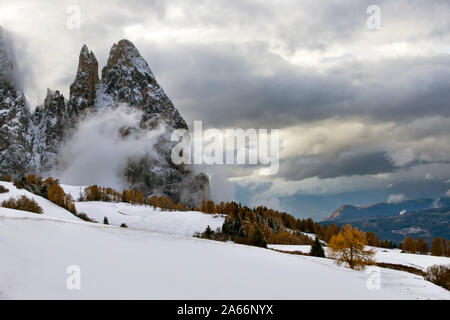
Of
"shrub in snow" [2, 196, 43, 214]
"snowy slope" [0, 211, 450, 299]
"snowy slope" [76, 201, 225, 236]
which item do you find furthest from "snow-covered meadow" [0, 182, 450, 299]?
"snowy slope" [76, 201, 225, 236]

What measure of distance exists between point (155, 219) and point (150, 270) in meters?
135

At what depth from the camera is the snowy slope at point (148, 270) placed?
2059 centimetres

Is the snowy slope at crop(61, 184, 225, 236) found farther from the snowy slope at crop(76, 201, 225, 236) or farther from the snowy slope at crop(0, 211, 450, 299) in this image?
the snowy slope at crop(0, 211, 450, 299)

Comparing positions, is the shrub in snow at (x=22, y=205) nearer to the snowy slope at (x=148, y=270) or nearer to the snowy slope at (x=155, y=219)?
the snowy slope at (x=148, y=270)

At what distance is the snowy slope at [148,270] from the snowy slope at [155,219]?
106 meters

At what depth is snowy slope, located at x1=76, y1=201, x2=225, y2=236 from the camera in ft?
463

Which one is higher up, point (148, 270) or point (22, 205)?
point (22, 205)

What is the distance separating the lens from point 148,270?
2447cm

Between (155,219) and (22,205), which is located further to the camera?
(155,219)

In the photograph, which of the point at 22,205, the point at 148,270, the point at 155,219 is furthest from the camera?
the point at 155,219

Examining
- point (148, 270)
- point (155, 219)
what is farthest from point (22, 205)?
point (155, 219)

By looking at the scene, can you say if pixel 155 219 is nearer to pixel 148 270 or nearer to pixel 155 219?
pixel 155 219
